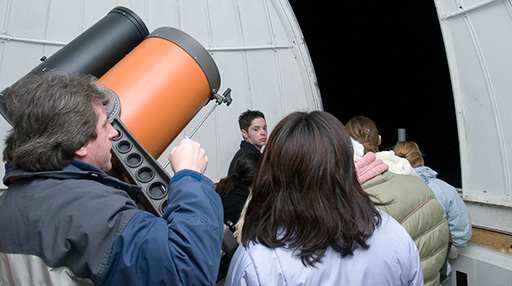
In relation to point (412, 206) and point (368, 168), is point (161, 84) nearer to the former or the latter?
point (368, 168)

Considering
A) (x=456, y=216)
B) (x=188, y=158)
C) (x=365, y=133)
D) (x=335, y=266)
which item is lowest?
(x=456, y=216)

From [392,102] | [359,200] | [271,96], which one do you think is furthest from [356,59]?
[359,200]

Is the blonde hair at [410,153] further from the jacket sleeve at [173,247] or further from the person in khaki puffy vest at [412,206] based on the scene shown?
the jacket sleeve at [173,247]

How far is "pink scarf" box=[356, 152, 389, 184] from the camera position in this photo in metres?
1.46

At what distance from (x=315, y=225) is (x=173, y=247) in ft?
1.30

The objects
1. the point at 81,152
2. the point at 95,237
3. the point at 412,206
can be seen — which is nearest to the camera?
the point at 95,237

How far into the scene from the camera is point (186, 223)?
87 centimetres

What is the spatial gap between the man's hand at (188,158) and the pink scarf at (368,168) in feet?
2.25

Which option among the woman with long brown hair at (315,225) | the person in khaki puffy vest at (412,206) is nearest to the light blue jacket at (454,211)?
the person in khaki puffy vest at (412,206)

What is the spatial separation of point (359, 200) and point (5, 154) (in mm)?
1020

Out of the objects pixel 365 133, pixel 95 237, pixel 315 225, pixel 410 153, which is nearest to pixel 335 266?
pixel 315 225

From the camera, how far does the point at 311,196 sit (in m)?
1.04

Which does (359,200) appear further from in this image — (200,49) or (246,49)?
(246,49)

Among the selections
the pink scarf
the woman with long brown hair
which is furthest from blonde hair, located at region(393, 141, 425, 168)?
the woman with long brown hair
